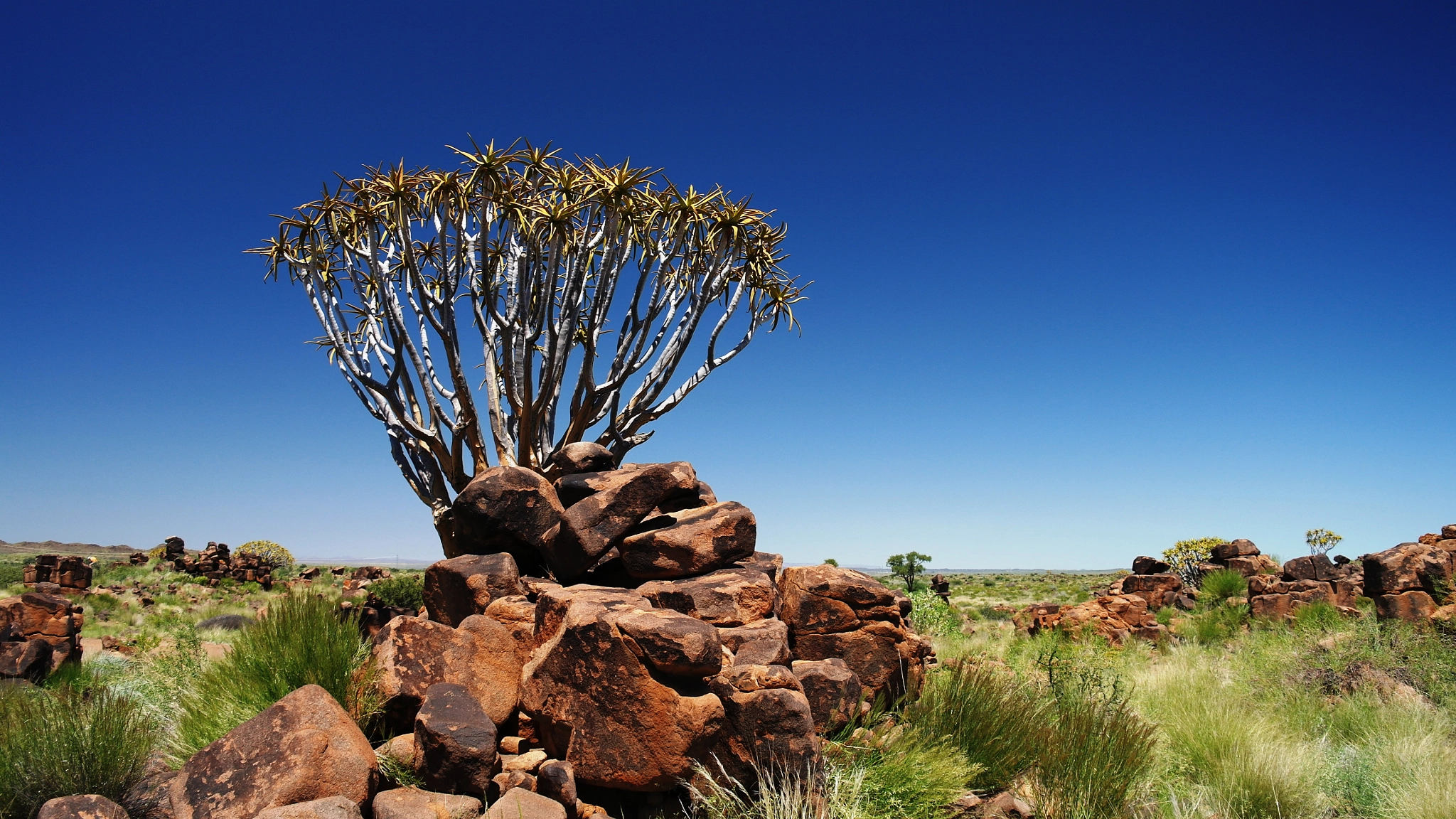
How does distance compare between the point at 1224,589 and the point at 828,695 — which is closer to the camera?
the point at 828,695

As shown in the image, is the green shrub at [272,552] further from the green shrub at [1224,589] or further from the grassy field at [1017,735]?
the green shrub at [1224,589]

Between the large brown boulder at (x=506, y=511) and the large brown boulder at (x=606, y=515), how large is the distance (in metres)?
0.28

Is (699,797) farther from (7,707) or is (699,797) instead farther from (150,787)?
(7,707)

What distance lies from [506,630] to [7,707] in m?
3.54

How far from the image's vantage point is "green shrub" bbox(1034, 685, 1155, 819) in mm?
5574

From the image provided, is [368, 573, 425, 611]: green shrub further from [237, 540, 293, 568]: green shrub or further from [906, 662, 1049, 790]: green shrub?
[237, 540, 293, 568]: green shrub

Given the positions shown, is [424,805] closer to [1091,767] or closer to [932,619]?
A: [1091,767]

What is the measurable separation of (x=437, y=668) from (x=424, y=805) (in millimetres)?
1117

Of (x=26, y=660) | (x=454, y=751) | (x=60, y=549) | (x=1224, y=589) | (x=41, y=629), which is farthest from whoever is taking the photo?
(x=60, y=549)

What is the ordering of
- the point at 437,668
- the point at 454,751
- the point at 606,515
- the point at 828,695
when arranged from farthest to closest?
1. the point at 606,515
2. the point at 828,695
3. the point at 437,668
4. the point at 454,751

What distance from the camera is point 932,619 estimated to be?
16.5m

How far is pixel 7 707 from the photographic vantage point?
5547 millimetres

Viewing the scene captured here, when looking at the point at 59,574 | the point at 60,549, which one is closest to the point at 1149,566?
the point at 59,574

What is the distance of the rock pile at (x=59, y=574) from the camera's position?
75.0 ft
